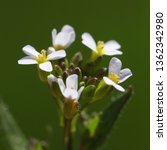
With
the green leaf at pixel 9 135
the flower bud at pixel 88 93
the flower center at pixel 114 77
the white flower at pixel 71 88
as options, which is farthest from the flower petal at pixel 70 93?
the green leaf at pixel 9 135

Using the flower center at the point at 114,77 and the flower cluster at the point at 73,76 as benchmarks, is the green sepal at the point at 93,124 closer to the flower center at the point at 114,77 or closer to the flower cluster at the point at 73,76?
the flower cluster at the point at 73,76

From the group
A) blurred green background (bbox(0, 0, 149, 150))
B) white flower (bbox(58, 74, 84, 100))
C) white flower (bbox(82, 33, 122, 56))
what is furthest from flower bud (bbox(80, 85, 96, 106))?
blurred green background (bbox(0, 0, 149, 150))

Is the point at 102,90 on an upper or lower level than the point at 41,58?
lower

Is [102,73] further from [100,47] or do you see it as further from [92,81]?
[100,47]

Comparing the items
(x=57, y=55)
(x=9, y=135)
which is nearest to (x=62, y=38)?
(x=57, y=55)

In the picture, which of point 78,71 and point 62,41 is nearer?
point 78,71

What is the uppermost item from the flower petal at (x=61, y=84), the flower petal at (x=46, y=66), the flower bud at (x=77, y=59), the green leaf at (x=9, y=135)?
the flower bud at (x=77, y=59)

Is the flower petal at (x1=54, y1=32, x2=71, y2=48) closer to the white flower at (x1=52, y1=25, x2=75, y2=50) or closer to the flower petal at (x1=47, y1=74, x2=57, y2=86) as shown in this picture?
the white flower at (x1=52, y1=25, x2=75, y2=50)
